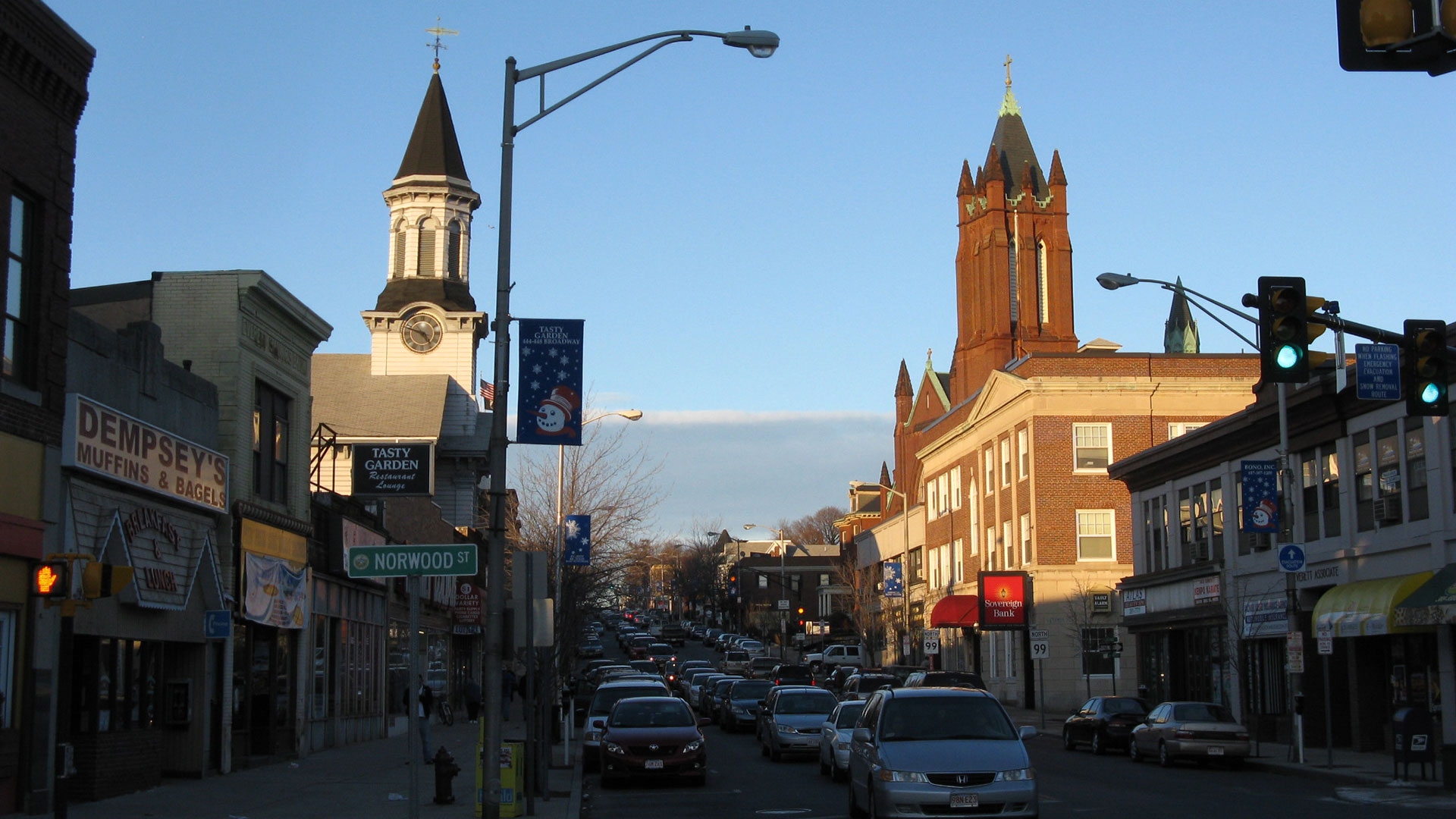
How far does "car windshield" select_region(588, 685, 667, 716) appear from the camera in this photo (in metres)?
29.5

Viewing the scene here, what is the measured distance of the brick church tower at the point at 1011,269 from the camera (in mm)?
84500

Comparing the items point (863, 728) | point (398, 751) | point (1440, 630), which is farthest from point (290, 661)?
point (1440, 630)

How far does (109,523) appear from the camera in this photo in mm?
19859

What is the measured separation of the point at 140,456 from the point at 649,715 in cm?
921

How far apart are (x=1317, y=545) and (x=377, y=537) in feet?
74.6

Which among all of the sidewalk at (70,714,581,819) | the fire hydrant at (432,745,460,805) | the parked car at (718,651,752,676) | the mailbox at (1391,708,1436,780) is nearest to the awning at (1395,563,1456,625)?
the mailbox at (1391,708,1436,780)

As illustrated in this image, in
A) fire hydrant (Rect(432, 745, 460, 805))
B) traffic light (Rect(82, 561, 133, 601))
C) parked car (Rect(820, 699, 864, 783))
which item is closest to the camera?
traffic light (Rect(82, 561, 133, 601))

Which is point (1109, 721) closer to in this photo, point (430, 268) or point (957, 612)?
point (957, 612)

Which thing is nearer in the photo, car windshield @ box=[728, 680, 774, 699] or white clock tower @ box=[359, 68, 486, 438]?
car windshield @ box=[728, 680, 774, 699]

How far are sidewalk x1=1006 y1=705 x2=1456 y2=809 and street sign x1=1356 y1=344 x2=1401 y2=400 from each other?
567cm

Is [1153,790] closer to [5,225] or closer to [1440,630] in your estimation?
[1440,630]

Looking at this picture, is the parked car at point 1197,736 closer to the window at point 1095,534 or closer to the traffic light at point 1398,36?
the traffic light at point 1398,36

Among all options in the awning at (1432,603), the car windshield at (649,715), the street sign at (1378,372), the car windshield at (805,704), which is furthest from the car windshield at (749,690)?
the street sign at (1378,372)

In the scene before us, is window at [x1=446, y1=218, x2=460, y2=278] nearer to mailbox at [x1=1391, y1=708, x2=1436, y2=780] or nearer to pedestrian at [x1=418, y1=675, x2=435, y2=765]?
pedestrian at [x1=418, y1=675, x2=435, y2=765]
